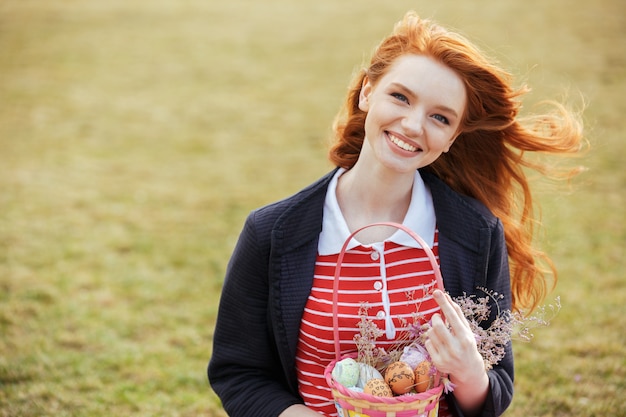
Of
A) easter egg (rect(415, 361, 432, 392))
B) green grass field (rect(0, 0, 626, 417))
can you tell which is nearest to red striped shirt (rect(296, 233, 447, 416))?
easter egg (rect(415, 361, 432, 392))

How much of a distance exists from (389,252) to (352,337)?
0.96ft

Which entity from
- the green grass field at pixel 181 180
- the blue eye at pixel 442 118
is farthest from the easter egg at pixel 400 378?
the green grass field at pixel 181 180

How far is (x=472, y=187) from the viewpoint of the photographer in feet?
8.14

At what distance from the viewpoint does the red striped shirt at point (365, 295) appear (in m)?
2.09

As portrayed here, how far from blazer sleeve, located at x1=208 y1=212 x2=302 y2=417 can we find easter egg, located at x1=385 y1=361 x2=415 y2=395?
49 cm

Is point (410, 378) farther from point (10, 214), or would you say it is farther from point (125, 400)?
point (10, 214)

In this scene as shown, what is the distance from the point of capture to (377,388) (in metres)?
1.79

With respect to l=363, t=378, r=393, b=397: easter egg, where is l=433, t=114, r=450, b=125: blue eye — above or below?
above

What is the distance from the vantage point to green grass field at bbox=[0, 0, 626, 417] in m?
3.95

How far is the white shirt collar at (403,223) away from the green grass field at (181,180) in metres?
0.63

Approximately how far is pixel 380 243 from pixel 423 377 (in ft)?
1.54

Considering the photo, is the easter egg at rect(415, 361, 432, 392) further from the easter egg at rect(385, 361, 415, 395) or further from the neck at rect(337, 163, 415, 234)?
the neck at rect(337, 163, 415, 234)

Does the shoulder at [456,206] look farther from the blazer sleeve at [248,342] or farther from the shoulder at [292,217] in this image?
the blazer sleeve at [248,342]

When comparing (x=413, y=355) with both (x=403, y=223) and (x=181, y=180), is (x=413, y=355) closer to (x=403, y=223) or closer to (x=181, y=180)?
(x=403, y=223)
